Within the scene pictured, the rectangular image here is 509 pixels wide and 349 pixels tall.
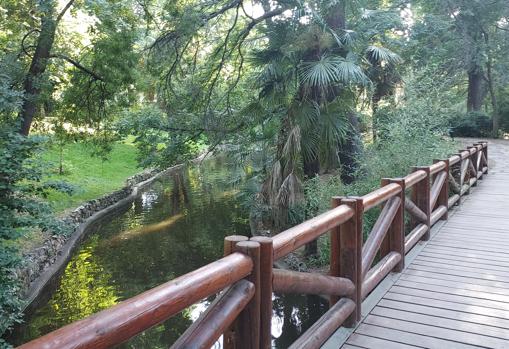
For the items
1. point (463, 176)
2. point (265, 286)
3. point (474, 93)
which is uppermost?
point (474, 93)

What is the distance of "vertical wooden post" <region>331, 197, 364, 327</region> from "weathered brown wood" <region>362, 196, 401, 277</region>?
229 millimetres

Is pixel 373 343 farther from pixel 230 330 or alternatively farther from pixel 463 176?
pixel 463 176

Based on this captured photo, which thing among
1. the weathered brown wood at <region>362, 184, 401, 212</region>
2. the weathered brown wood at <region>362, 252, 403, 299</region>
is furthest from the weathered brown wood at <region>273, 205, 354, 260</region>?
the weathered brown wood at <region>362, 252, 403, 299</region>

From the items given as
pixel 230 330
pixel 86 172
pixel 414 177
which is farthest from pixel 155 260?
pixel 86 172

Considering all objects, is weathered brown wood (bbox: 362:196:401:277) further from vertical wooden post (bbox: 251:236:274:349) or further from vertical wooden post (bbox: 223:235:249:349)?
vertical wooden post (bbox: 223:235:249:349)

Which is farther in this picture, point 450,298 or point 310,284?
point 450,298

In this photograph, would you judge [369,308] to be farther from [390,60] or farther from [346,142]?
[390,60]

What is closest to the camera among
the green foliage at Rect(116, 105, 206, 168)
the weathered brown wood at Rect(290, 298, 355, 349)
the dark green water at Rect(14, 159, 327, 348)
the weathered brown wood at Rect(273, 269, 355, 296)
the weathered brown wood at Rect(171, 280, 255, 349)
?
the weathered brown wood at Rect(171, 280, 255, 349)

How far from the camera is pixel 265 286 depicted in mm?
2438

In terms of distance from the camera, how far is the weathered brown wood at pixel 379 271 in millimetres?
3977

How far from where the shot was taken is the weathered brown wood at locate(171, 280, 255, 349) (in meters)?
1.94

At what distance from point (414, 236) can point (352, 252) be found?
231 cm

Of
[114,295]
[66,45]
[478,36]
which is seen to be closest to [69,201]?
[66,45]

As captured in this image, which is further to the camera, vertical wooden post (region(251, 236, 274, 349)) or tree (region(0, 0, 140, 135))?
tree (region(0, 0, 140, 135))
